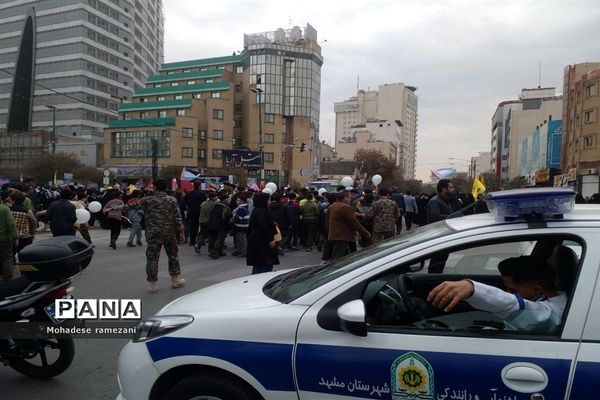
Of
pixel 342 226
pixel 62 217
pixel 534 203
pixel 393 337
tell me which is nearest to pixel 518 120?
pixel 342 226

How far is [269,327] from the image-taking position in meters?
2.49

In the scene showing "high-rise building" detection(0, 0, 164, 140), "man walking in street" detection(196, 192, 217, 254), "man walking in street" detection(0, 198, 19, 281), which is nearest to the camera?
"man walking in street" detection(0, 198, 19, 281)

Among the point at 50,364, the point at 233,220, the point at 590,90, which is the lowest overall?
the point at 50,364

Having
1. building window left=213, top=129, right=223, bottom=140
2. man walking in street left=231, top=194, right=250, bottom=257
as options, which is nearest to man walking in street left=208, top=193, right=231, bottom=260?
man walking in street left=231, top=194, right=250, bottom=257

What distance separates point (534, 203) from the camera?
234cm

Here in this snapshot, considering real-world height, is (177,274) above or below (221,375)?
below

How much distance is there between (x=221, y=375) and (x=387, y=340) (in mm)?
930

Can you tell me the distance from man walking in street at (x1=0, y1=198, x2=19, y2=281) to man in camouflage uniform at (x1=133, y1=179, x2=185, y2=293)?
1827mm

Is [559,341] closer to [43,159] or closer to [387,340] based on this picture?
[387,340]

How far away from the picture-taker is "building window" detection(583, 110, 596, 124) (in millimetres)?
42250

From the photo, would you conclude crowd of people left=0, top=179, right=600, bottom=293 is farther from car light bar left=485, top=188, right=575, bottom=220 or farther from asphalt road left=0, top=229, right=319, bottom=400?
car light bar left=485, top=188, right=575, bottom=220

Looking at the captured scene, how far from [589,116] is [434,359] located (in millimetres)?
49128

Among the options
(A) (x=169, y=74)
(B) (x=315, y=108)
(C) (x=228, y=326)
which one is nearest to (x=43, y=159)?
(A) (x=169, y=74)

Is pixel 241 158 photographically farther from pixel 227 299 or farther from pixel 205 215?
pixel 227 299
